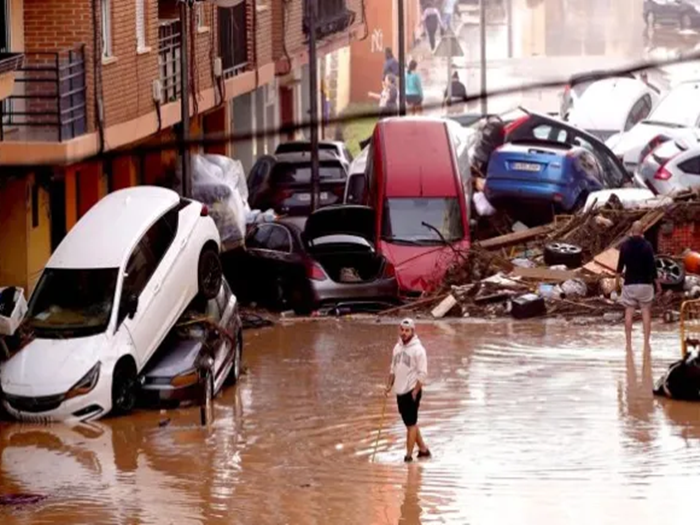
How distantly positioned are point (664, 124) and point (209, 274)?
17465 mm

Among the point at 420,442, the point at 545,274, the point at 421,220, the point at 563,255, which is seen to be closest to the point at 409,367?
the point at 420,442

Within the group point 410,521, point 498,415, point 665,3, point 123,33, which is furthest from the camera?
point 665,3

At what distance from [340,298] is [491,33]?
52.0 m

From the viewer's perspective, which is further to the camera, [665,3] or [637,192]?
[665,3]

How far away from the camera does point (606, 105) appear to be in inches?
1770

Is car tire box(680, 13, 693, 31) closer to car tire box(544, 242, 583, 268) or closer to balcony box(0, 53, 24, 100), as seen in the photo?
car tire box(544, 242, 583, 268)

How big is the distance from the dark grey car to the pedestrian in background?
4.62 m

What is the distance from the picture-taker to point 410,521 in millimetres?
17453

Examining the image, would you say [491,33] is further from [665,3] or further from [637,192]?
[637,192]

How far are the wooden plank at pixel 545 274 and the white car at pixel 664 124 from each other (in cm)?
863

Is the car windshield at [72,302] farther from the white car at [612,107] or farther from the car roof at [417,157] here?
the white car at [612,107]

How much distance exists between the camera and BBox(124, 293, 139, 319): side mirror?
22.7 m

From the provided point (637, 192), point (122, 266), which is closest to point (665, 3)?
point (637, 192)

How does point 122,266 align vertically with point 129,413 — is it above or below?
above
